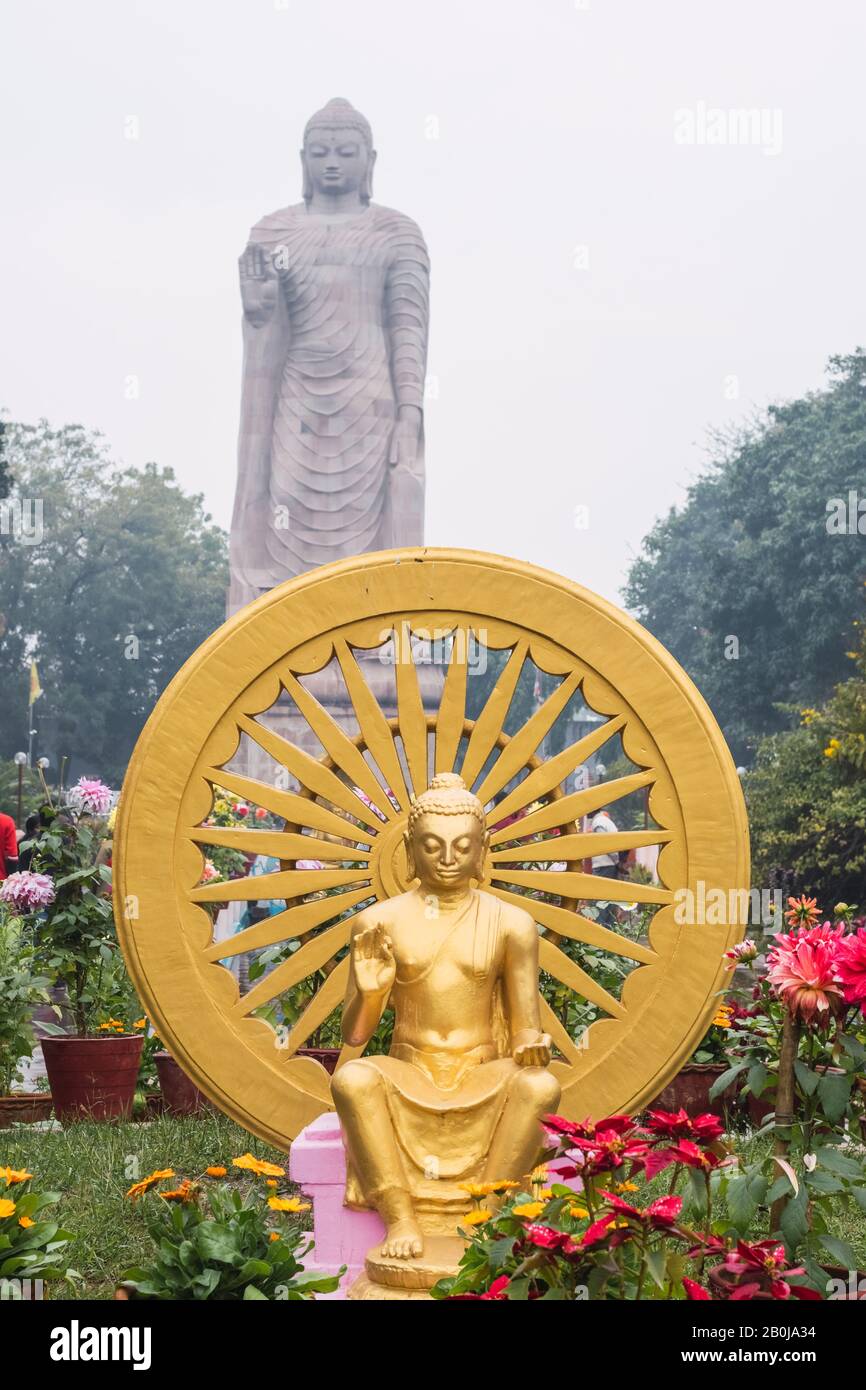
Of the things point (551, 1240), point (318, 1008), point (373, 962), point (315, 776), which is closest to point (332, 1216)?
point (373, 962)

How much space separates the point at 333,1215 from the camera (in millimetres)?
4180

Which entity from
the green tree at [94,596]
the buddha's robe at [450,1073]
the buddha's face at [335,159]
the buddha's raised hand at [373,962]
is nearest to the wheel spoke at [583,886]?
the buddha's robe at [450,1073]

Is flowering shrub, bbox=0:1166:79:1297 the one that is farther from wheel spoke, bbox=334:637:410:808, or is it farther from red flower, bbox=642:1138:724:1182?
wheel spoke, bbox=334:637:410:808

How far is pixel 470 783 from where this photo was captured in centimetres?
489

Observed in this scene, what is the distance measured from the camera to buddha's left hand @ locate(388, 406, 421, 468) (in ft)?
58.1

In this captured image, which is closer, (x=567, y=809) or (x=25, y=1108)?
(x=567, y=809)

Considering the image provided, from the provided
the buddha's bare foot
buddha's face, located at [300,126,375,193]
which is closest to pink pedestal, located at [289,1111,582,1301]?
the buddha's bare foot

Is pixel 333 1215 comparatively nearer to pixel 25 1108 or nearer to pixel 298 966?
pixel 298 966

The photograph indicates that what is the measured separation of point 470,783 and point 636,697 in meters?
0.57

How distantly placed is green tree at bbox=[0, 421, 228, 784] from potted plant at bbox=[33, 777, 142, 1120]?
27.1m

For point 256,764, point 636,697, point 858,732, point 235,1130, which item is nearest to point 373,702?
point 636,697

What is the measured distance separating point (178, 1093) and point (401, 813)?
2089mm
